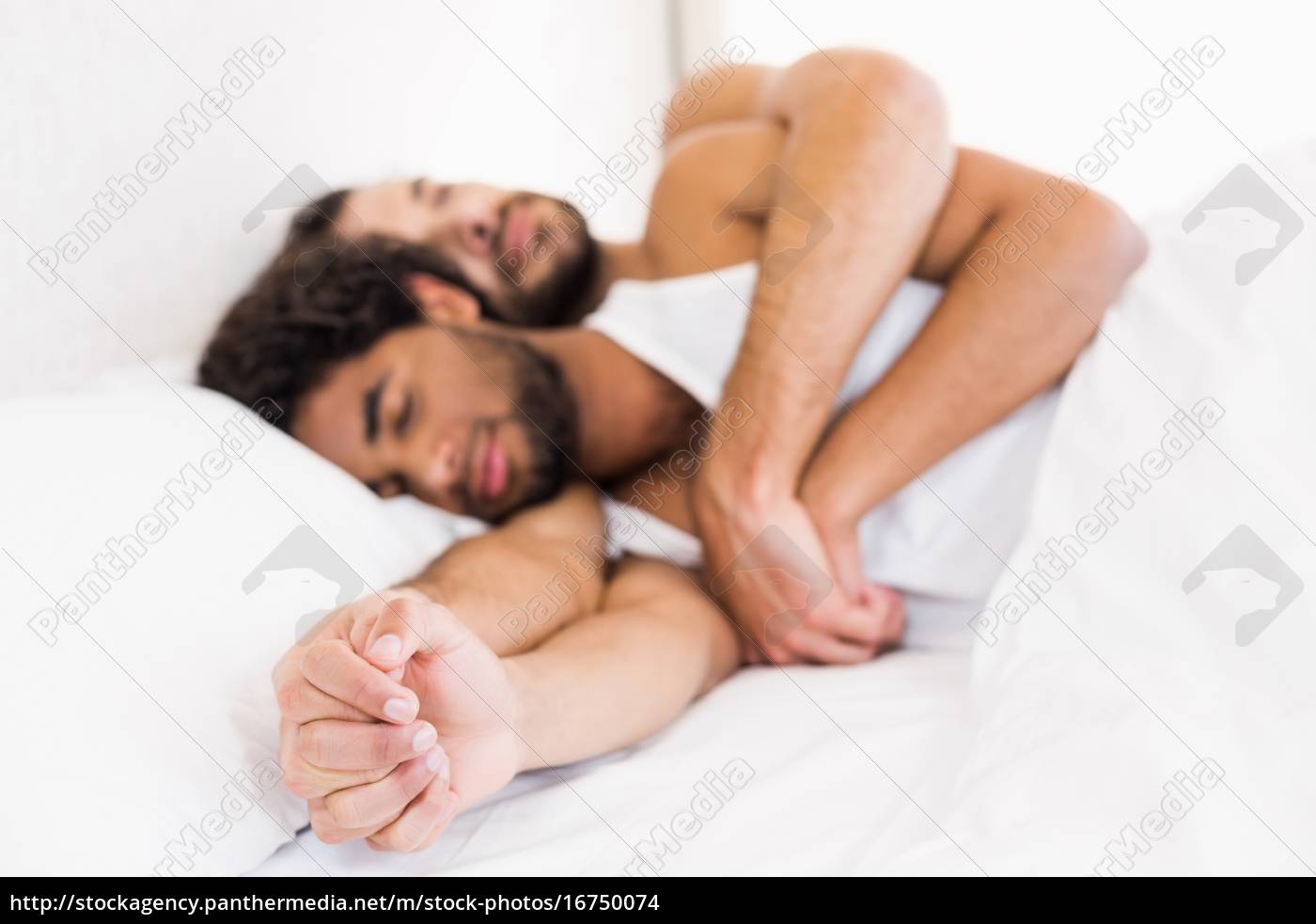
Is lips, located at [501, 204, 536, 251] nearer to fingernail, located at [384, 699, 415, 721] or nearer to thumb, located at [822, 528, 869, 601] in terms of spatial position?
thumb, located at [822, 528, 869, 601]

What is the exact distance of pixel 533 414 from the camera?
1182 millimetres

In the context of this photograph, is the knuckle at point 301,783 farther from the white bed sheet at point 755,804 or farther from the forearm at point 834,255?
the forearm at point 834,255

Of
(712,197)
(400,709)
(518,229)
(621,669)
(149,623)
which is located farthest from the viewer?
(518,229)

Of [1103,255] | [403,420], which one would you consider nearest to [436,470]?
[403,420]

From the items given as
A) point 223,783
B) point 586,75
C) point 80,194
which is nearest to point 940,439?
point 223,783

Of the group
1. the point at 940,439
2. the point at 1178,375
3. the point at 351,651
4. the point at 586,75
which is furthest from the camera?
the point at 586,75

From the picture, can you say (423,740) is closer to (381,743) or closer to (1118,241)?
(381,743)

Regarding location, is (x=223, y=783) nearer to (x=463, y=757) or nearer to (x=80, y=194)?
(x=463, y=757)

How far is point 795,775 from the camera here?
27.6 inches

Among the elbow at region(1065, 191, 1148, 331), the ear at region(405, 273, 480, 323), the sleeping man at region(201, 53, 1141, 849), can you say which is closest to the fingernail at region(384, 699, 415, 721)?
the sleeping man at region(201, 53, 1141, 849)

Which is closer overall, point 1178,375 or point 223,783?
point 223,783

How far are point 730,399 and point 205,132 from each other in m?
0.70

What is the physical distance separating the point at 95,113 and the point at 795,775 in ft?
3.07

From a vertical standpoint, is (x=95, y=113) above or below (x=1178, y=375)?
below
